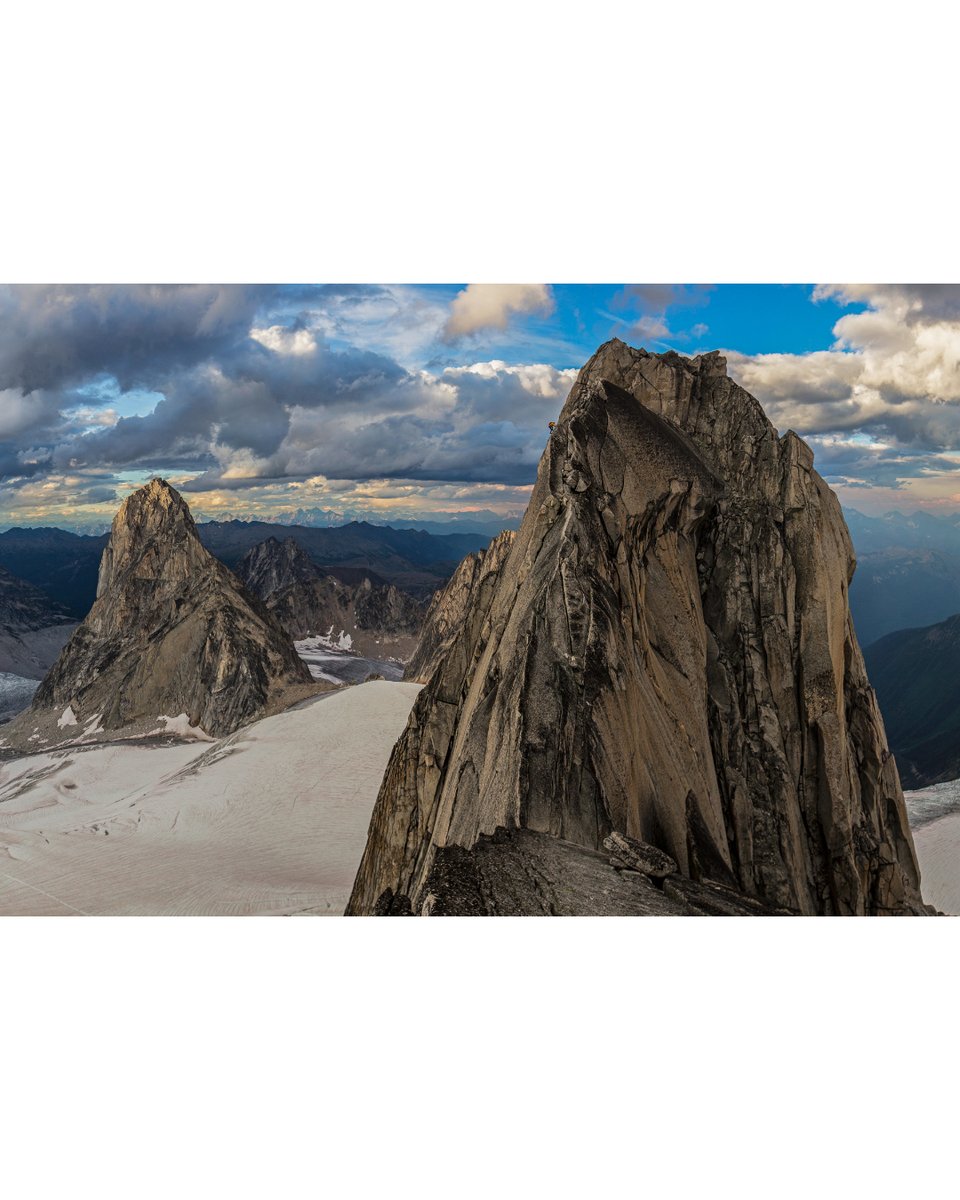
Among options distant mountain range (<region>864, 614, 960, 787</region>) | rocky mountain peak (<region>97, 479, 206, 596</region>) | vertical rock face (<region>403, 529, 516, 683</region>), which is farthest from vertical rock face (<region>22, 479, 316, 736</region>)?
distant mountain range (<region>864, 614, 960, 787</region>)

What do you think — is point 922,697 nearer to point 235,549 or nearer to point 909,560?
point 909,560

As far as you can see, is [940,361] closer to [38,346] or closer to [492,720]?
[492,720]

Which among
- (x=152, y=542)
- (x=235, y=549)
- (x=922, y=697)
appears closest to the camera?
(x=922, y=697)

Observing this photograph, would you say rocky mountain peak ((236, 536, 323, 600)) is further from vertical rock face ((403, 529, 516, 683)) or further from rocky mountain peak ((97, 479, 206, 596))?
rocky mountain peak ((97, 479, 206, 596))

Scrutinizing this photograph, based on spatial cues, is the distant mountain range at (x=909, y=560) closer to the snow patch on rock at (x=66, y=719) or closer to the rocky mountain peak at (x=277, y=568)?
the snow patch on rock at (x=66, y=719)

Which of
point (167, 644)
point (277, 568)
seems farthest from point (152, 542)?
point (277, 568)
